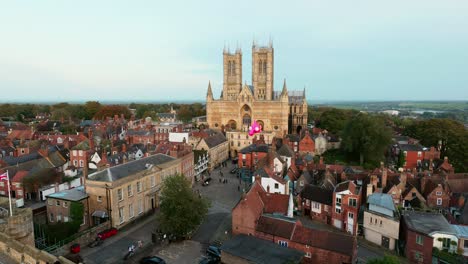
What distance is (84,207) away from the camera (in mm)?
27188

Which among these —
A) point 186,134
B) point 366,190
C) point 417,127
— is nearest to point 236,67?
point 186,134

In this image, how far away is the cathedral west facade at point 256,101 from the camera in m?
79.1

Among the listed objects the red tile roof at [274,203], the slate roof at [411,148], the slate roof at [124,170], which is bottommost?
the red tile roof at [274,203]

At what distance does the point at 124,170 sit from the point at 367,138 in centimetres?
3835

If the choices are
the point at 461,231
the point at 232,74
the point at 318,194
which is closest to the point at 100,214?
the point at 318,194

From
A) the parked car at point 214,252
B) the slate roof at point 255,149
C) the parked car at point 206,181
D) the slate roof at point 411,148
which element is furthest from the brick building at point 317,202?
the slate roof at point 411,148

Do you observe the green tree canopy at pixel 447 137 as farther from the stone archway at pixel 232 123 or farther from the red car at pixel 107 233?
the red car at pixel 107 233

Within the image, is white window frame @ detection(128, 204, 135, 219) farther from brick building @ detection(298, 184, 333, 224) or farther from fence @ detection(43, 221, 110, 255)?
brick building @ detection(298, 184, 333, 224)

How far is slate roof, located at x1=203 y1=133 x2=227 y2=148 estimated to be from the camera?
179 ft

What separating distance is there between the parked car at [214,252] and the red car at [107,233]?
8758 mm

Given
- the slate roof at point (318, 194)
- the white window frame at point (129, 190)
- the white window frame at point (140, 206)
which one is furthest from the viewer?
the slate roof at point (318, 194)

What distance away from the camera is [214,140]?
57.7 metres

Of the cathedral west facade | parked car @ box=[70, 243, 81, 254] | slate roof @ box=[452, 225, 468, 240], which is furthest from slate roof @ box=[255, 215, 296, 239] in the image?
the cathedral west facade

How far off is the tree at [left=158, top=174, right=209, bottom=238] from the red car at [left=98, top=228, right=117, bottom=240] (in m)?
4.41
